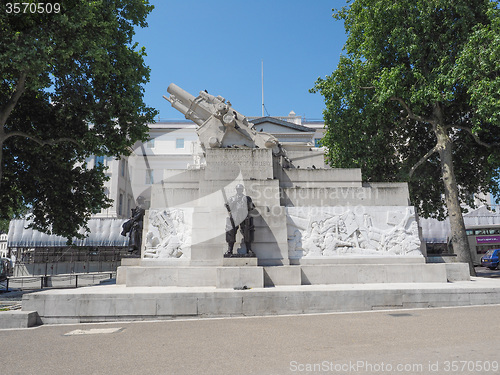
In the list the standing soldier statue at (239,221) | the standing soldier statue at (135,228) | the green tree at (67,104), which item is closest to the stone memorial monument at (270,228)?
the standing soldier statue at (239,221)

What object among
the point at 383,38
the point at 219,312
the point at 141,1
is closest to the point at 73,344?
the point at 219,312

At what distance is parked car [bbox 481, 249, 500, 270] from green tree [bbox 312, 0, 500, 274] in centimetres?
1002

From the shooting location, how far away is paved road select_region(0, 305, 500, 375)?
490cm

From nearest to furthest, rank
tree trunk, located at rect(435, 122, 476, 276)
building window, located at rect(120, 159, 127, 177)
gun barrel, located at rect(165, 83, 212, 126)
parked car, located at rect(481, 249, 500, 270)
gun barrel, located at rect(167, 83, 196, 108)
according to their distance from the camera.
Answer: gun barrel, located at rect(165, 83, 212, 126) → gun barrel, located at rect(167, 83, 196, 108) → tree trunk, located at rect(435, 122, 476, 276) → parked car, located at rect(481, 249, 500, 270) → building window, located at rect(120, 159, 127, 177)

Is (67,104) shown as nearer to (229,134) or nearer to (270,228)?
(229,134)

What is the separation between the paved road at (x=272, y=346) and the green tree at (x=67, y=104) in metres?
11.1

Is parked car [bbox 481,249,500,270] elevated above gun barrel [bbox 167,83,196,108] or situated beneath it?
situated beneath

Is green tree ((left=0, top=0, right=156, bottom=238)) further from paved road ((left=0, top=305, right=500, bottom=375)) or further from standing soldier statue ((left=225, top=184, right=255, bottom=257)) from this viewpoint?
paved road ((left=0, top=305, right=500, bottom=375))

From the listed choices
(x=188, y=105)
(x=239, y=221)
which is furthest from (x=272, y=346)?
(x=188, y=105)

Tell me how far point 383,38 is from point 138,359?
21.1 m

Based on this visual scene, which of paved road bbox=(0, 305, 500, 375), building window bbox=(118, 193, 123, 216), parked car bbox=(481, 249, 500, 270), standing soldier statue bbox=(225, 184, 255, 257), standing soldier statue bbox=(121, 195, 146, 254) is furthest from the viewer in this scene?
building window bbox=(118, 193, 123, 216)

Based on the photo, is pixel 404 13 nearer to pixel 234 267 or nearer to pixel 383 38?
pixel 383 38

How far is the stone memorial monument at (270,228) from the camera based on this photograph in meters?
11.8

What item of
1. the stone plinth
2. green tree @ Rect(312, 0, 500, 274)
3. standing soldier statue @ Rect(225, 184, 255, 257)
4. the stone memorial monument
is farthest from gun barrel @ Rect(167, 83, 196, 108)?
green tree @ Rect(312, 0, 500, 274)
